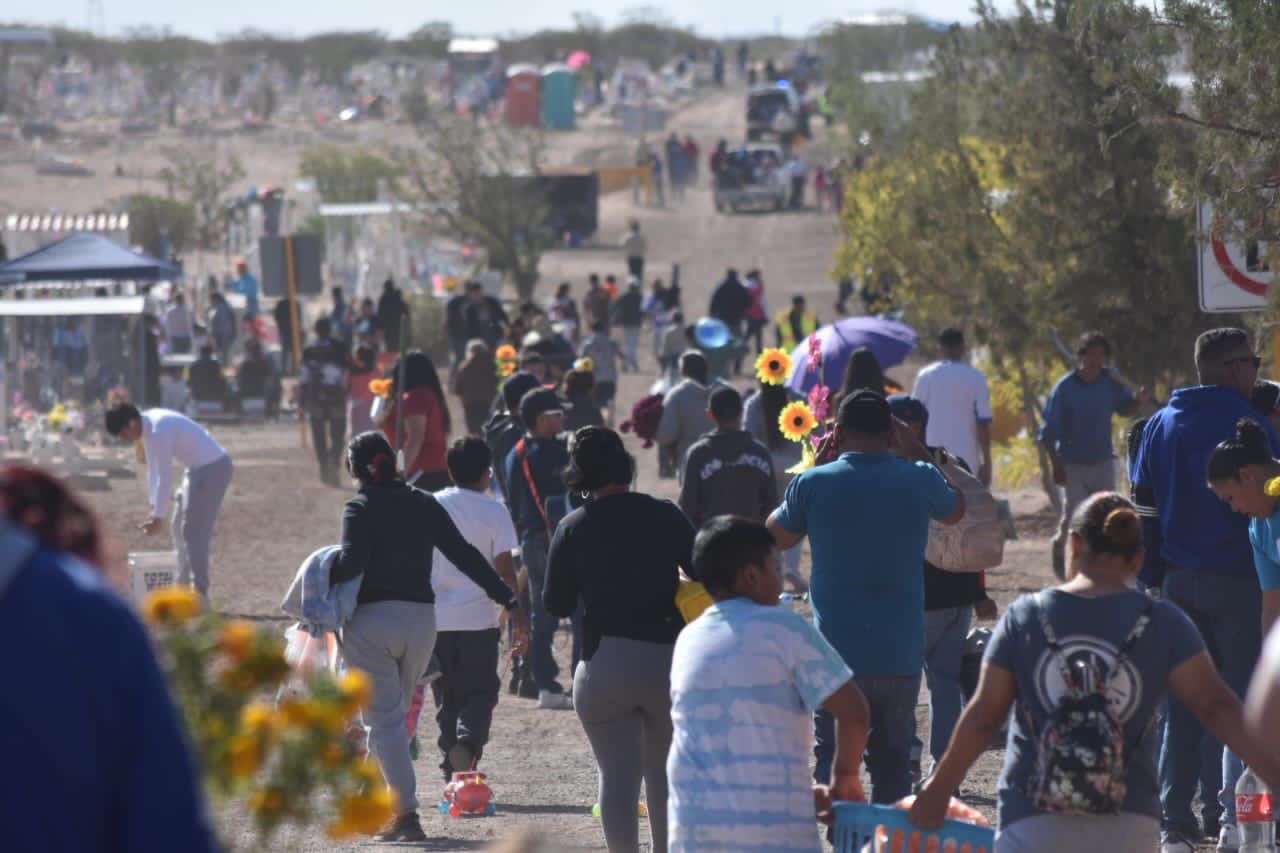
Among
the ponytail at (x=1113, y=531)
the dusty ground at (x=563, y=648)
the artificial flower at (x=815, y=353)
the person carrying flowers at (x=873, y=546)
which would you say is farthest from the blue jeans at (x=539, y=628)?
the ponytail at (x=1113, y=531)

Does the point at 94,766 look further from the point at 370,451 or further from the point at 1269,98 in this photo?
the point at 1269,98

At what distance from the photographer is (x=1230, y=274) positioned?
392 inches

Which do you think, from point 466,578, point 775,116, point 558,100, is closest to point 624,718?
point 466,578

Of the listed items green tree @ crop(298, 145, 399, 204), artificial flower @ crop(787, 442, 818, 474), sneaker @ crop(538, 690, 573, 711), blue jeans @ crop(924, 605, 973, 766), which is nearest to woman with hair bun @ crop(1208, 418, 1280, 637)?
blue jeans @ crop(924, 605, 973, 766)

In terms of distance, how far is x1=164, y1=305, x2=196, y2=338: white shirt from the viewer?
35.8 metres

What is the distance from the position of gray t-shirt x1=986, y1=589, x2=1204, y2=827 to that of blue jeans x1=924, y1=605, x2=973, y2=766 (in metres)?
3.17

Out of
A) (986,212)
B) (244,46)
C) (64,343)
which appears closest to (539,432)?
(986,212)

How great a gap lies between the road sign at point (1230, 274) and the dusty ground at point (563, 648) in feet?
7.39

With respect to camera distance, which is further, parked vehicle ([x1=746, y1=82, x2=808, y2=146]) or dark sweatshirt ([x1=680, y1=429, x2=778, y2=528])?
parked vehicle ([x1=746, y1=82, x2=808, y2=146])

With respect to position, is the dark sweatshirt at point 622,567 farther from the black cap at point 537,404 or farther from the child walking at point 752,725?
the black cap at point 537,404

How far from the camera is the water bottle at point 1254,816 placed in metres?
7.06

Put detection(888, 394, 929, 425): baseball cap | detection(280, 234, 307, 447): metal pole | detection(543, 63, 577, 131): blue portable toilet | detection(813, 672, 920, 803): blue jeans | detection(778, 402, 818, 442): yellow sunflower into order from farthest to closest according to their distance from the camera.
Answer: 1. detection(543, 63, 577, 131): blue portable toilet
2. detection(280, 234, 307, 447): metal pole
3. detection(778, 402, 818, 442): yellow sunflower
4. detection(888, 394, 929, 425): baseball cap
5. detection(813, 672, 920, 803): blue jeans

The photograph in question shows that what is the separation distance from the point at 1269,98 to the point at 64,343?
1889cm

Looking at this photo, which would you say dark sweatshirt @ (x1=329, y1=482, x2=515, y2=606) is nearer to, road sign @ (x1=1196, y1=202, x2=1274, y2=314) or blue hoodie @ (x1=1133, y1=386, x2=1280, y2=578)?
blue hoodie @ (x1=1133, y1=386, x2=1280, y2=578)
